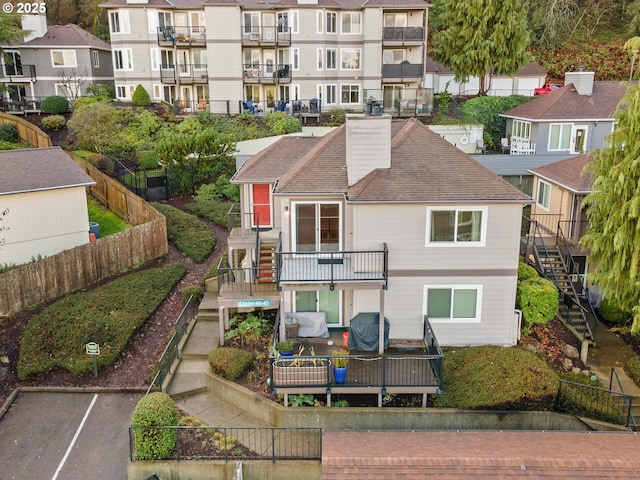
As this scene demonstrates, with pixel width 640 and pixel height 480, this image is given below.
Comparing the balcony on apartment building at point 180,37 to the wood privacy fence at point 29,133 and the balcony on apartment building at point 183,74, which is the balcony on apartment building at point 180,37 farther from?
the wood privacy fence at point 29,133

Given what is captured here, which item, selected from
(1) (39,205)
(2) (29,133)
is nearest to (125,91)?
(2) (29,133)

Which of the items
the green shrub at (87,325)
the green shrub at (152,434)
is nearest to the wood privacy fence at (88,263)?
the green shrub at (87,325)

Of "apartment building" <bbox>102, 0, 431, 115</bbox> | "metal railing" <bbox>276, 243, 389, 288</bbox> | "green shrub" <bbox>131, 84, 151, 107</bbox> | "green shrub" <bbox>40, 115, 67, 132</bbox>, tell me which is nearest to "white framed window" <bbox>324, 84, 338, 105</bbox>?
"apartment building" <bbox>102, 0, 431, 115</bbox>

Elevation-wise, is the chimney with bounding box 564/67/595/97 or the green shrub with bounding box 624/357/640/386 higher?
the chimney with bounding box 564/67/595/97

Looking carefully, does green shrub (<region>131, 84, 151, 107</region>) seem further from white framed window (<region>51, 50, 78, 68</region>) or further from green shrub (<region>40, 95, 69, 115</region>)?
white framed window (<region>51, 50, 78, 68</region>)

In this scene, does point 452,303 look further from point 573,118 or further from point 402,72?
point 402,72

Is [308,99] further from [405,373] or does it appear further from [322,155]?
[405,373]
